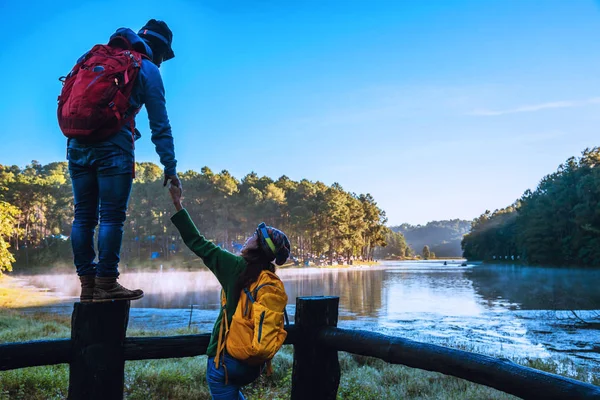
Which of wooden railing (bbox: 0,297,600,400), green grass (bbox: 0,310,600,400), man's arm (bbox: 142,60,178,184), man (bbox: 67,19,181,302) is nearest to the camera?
wooden railing (bbox: 0,297,600,400)

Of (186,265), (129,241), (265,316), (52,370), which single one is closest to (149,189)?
(129,241)

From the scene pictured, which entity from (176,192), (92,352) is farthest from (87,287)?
(176,192)

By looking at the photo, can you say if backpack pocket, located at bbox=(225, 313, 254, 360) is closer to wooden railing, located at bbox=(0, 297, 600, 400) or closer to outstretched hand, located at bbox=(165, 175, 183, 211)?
wooden railing, located at bbox=(0, 297, 600, 400)

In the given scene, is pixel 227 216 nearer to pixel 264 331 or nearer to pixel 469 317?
pixel 469 317

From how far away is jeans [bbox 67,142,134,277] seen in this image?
2.54 meters

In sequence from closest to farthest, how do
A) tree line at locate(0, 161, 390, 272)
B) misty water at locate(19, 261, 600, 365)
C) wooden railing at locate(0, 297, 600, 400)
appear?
wooden railing at locate(0, 297, 600, 400), misty water at locate(19, 261, 600, 365), tree line at locate(0, 161, 390, 272)

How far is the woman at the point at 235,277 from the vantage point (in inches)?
91.7

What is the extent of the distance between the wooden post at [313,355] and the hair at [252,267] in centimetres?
58

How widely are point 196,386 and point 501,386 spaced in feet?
14.1

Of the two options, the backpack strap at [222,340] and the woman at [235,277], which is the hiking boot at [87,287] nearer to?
the woman at [235,277]

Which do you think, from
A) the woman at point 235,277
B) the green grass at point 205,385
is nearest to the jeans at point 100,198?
the woman at point 235,277

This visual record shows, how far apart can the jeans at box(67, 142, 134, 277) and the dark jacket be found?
0.28ft

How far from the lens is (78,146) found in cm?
260

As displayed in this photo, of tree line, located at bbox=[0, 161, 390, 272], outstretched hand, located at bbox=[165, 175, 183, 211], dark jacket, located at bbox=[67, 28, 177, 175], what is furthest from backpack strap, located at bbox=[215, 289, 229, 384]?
tree line, located at bbox=[0, 161, 390, 272]
